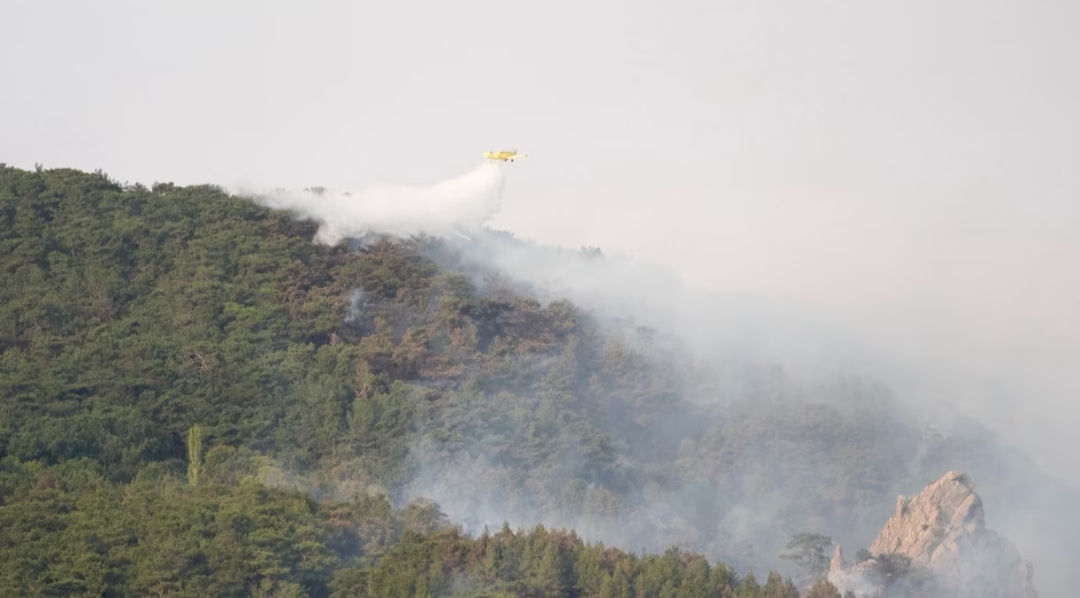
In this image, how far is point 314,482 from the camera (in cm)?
7100

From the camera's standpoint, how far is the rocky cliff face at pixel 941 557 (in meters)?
69.6

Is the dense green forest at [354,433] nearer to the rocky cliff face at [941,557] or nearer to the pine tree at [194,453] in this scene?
the pine tree at [194,453]

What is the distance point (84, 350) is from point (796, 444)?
26.1 metres

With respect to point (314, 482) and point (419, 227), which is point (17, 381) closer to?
point (314, 482)

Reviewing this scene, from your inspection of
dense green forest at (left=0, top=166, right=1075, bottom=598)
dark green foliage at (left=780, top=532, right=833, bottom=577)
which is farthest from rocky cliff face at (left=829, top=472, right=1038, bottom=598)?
dense green forest at (left=0, top=166, right=1075, bottom=598)

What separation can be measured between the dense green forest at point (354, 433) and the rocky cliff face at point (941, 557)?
13.0 ft

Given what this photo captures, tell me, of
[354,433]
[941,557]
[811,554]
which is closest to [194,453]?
[354,433]

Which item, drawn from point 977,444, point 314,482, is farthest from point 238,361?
point 977,444

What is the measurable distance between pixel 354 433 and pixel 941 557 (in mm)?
18621

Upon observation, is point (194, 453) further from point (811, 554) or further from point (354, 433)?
point (811, 554)

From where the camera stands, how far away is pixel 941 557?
70.8 meters

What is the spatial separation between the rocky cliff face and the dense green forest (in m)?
3.96

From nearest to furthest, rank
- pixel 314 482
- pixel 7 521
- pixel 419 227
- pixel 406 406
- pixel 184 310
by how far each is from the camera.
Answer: pixel 7 521
pixel 314 482
pixel 406 406
pixel 184 310
pixel 419 227

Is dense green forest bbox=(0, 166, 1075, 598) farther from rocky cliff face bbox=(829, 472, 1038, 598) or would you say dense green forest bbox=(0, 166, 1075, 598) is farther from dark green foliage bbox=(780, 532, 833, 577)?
rocky cliff face bbox=(829, 472, 1038, 598)
